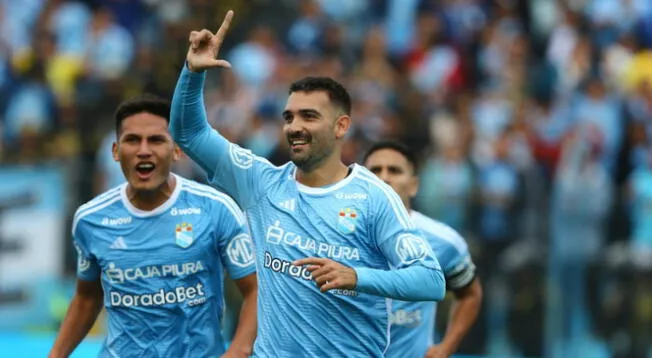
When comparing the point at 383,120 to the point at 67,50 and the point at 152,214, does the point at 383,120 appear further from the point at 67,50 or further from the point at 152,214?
the point at 152,214

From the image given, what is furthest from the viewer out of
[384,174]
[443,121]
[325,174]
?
[443,121]

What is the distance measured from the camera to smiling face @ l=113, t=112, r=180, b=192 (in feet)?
24.3

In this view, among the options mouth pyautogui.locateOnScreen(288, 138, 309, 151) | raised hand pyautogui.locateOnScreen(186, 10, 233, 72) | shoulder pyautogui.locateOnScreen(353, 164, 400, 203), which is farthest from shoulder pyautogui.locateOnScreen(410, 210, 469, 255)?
raised hand pyautogui.locateOnScreen(186, 10, 233, 72)

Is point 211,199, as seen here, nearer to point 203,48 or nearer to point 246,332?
point 246,332

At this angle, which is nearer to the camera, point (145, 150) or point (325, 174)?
point (325, 174)

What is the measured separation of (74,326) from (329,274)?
2.16 metres

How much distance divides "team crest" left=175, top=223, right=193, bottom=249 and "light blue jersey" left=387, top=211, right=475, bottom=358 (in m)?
1.73

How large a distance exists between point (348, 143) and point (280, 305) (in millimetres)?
8666

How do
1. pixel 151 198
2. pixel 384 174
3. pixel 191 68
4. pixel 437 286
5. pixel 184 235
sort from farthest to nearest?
pixel 384 174, pixel 151 198, pixel 184 235, pixel 191 68, pixel 437 286

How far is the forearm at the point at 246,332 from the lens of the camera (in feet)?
24.3

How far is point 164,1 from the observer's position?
18500mm

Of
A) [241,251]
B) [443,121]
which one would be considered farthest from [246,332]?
[443,121]

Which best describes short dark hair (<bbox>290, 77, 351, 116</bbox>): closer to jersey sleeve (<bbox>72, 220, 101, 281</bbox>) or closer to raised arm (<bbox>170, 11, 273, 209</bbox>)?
raised arm (<bbox>170, 11, 273, 209</bbox>)

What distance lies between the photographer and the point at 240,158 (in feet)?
23.1
